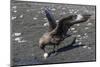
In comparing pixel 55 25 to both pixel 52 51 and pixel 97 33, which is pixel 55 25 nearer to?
pixel 52 51

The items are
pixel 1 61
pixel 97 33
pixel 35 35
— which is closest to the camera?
pixel 1 61

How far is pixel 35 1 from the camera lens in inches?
107

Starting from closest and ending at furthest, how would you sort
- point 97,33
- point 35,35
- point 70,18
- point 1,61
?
point 1,61
point 35,35
point 70,18
point 97,33

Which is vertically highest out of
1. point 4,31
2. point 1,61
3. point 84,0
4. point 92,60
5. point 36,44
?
point 84,0

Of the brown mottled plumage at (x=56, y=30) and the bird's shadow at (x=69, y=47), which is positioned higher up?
the brown mottled plumage at (x=56, y=30)

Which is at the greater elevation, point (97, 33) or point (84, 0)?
point (84, 0)

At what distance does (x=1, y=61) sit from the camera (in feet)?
8.36

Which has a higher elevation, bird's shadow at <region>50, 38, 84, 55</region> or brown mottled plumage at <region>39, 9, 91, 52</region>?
brown mottled plumage at <region>39, 9, 91, 52</region>

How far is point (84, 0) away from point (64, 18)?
1.49 feet

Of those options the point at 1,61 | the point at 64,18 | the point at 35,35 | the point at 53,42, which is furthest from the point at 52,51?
the point at 1,61

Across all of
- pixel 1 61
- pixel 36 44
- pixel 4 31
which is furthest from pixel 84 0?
pixel 1 61

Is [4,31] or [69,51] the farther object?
[69,51]

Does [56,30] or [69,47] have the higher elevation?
[56,30]

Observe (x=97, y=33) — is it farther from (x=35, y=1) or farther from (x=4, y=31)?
(x=4, y=31)
